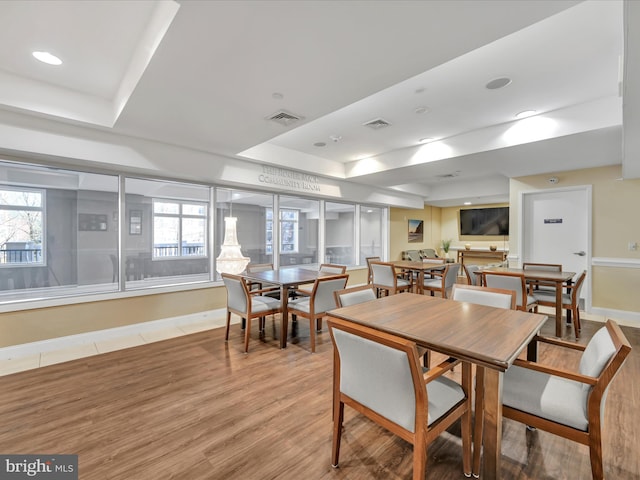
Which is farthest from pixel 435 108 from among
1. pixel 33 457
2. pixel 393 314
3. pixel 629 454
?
pixel 33 457

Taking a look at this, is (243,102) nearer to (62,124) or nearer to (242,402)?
(62,124)

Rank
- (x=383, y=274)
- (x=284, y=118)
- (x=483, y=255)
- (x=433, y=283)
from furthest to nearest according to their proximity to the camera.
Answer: (x=483, y=255) < (x=383, y=274) < (x=433, y=283) < (x=284, y=118)

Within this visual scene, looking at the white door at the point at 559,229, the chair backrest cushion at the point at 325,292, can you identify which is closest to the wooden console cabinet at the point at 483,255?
the white door at the point at 559,229

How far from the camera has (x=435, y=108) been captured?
350 centimetres

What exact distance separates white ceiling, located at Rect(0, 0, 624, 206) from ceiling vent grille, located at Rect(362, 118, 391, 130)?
0.26ft

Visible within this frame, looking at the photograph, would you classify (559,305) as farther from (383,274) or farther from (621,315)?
(383,274)

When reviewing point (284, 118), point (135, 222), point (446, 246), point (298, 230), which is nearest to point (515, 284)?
point (284, 118)

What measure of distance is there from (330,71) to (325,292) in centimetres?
234

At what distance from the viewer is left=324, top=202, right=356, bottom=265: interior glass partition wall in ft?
23.2

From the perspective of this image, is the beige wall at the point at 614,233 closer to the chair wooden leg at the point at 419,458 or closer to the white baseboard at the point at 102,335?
the chair wooden leg at the point at 419,458

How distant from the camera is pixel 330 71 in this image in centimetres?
221

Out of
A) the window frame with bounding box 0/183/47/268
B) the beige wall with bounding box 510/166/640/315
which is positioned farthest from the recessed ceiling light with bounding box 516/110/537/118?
the window frame with bounding box 0/183/47/268

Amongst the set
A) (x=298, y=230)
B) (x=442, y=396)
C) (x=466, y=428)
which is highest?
(x=298, y=230)

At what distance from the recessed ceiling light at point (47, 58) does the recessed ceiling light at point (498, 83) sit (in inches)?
161
